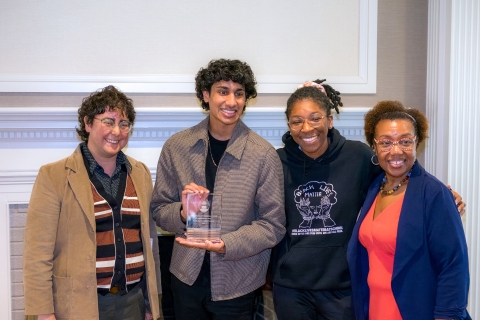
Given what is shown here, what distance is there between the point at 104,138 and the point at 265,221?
0.71 meters

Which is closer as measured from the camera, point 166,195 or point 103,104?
point 103,104

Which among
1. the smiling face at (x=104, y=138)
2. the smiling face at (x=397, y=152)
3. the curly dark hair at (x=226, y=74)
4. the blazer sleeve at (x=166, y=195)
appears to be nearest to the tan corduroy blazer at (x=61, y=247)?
the smiling face at (x=104, y=138)

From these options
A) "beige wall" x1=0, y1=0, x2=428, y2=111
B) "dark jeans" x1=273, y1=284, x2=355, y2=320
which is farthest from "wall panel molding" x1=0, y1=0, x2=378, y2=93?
"dark jeans" x1=273, y1=284, x2=355, y2=320

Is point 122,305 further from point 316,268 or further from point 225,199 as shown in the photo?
point 316,268

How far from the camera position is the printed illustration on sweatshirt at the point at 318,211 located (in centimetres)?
201

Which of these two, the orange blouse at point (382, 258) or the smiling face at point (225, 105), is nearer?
the orange blouse at point (382, 258)

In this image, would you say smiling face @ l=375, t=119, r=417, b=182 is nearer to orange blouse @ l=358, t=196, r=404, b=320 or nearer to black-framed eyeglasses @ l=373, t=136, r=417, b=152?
black-framed eyeglasses @ l=373, t=136, r=417, b=152

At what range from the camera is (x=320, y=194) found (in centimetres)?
202

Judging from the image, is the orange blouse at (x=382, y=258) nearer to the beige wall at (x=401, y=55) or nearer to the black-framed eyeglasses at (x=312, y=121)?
the black-framed eyeglasses at (x=312, y=121)

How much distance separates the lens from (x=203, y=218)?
6.25ft

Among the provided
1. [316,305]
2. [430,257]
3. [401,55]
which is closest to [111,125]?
[316,305]

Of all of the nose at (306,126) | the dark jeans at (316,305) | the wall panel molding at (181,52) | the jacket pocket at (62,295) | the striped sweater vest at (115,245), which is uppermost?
the wall panel molding at (181,52)

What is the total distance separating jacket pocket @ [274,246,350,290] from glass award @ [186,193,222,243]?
1.10 feet

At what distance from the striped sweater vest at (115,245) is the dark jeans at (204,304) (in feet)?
0.70
